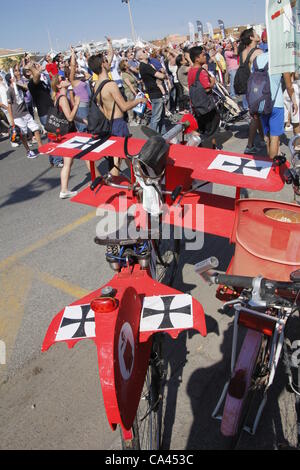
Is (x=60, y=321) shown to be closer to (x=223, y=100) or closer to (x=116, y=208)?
(x=116, y=208)

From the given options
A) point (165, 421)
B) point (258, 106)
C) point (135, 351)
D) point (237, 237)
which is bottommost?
point (165, 421)

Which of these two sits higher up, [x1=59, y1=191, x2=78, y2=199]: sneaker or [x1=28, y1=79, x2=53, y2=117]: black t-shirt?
[x1=28, y1=79, x2=53, y2=117]: black t-shirt

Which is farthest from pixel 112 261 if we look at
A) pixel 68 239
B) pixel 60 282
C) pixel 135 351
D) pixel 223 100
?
pixel 223 100

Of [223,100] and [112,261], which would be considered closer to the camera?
[112,261]

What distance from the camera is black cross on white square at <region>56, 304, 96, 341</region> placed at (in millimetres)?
1941

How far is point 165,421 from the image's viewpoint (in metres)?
2.54

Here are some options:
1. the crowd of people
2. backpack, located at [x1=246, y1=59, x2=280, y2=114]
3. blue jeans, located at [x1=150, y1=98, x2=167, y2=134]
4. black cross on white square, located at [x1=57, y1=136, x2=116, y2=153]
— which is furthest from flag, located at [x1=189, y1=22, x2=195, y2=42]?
black cross on white square, located at [x1=57, y1=136, x2=116, y2=153]

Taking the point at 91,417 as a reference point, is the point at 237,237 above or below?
above

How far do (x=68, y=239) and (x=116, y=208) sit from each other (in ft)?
6.14

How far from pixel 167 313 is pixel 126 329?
36 centimetres

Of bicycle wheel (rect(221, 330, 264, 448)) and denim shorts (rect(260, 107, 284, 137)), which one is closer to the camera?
bicycle wheel (rect(221, 330, 264, 448))

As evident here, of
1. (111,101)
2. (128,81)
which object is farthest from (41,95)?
(111,101)

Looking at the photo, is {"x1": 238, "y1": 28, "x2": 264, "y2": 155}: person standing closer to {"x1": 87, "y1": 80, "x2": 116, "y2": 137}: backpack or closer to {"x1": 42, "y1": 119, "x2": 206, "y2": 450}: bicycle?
{"x1": 87, "y1": 80, "x2": 116, "y2": 137}: backpack

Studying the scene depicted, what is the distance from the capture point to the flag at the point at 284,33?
96.8 inches
